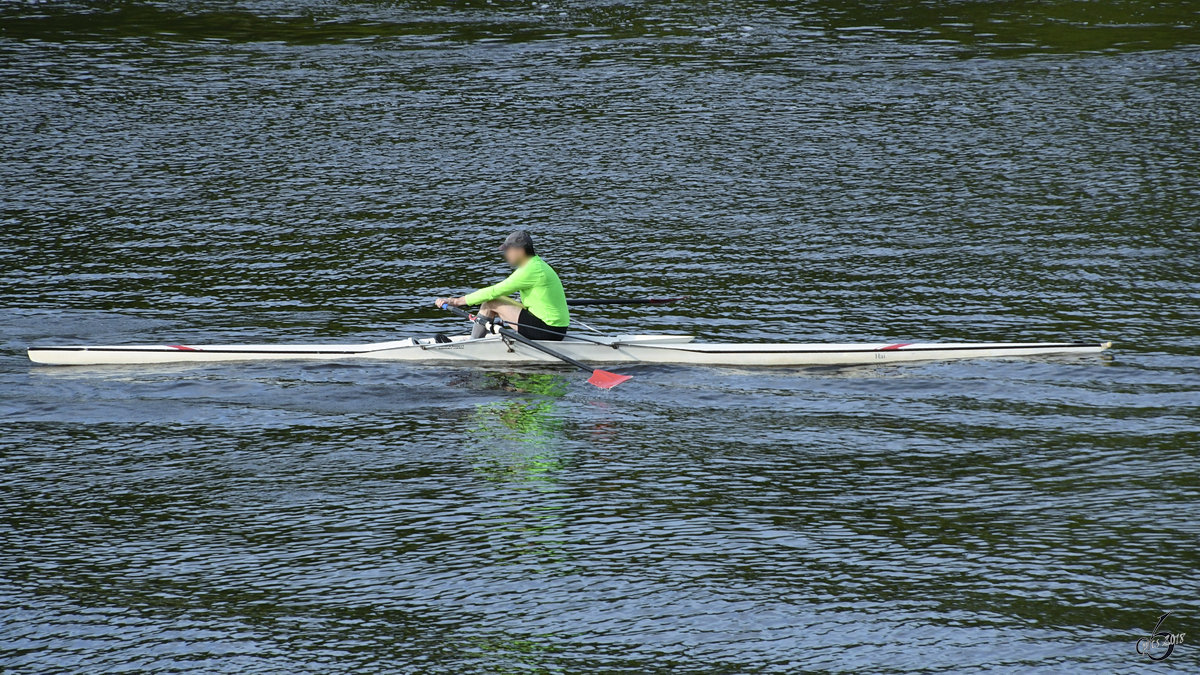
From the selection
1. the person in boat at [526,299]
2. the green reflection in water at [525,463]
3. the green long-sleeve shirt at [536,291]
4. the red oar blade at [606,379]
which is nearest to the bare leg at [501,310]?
the person in boat at [526,299]

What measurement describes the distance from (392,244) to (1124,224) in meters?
10.2

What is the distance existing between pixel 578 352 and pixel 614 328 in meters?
1.61

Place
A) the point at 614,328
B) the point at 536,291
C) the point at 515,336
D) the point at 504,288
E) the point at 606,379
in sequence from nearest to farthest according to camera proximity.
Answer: the point at 606,379, the point at 504,288, the point at 515,336, the point at 536,291, the point at 614,328

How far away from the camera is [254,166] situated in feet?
73.8

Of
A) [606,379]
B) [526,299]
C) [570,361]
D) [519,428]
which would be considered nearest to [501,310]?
[526,299]

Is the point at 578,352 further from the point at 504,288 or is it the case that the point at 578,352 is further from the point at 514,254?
the point at 514,254

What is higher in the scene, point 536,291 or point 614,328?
point 536,291

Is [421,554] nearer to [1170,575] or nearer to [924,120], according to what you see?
[1170,575]

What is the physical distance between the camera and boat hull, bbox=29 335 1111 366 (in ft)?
43.8

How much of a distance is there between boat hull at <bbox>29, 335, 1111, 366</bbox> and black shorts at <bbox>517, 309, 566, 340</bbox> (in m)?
0.13

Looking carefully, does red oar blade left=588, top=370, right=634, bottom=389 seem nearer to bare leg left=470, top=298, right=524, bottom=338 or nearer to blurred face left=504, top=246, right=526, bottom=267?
bare leg left=470, top=298, right=524, bottom=338

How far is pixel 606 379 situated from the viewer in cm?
1323

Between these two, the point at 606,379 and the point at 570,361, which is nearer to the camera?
the point at 606,379

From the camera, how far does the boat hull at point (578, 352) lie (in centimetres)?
1335
